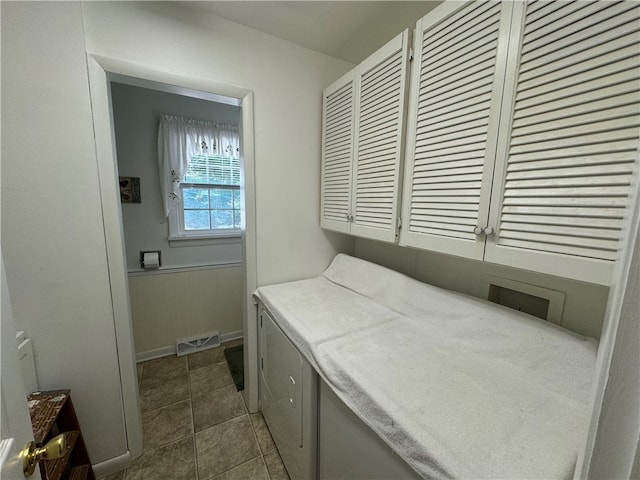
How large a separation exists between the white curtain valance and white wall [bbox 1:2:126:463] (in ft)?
3.82

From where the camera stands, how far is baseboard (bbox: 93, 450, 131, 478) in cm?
138

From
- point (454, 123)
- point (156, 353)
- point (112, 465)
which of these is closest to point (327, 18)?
point (454, 123)

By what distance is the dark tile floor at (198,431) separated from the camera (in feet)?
4.63

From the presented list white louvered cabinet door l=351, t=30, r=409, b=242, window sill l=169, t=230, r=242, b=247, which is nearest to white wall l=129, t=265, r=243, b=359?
window sill l=169, t=230, r=242, b=247

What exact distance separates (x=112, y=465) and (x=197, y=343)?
115 cm

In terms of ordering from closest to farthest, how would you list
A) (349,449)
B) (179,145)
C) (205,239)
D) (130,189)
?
1. (349,449)
2. (130,189)
3. (179,145)
4. (205,239)

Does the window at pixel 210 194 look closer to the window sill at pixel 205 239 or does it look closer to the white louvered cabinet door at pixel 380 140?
the window sill at pixel 205 239

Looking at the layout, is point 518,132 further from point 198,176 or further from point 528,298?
point 198,176

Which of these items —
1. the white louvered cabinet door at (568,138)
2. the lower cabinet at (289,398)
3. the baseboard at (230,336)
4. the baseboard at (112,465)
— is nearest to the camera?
the white louvered cabinet door at (568,138)

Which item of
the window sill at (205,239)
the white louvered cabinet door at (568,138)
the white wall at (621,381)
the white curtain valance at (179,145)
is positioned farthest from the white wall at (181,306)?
the white wall at (621,381)

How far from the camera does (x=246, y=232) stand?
1625 mm

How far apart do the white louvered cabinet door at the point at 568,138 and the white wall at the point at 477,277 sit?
351 millimetres

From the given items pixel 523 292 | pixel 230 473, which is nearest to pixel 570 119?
pixel 523 292

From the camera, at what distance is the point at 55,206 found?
1.16 meters
